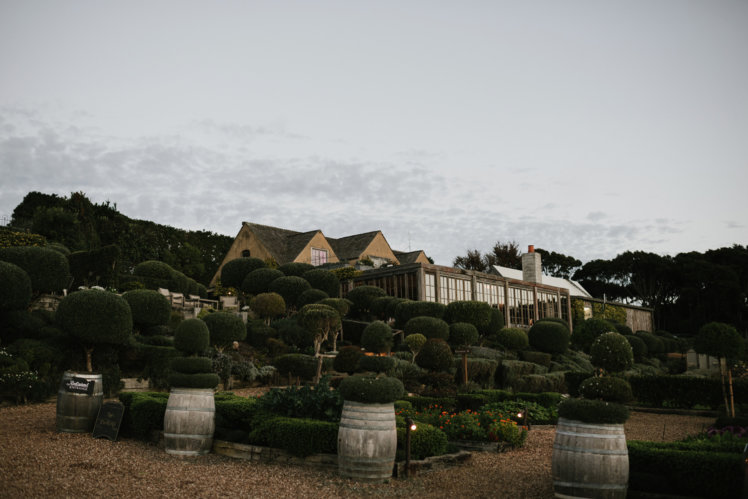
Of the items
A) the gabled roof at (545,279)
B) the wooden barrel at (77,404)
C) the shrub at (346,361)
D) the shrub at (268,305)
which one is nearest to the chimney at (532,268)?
the gabled roof at (545,279)

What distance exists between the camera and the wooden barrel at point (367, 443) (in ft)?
25.9

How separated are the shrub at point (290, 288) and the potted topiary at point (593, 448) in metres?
22.5

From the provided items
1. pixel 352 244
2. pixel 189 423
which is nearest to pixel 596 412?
pixel 189 423

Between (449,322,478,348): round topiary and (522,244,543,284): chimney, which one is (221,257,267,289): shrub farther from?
(522,244,543,284): chimney

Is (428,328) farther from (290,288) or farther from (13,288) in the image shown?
(13,288)

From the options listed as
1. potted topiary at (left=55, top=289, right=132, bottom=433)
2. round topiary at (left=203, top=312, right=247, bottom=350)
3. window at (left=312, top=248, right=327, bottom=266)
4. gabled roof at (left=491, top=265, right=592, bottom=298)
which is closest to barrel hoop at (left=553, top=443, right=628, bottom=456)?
potted topiary at (left=55, top=289, right=132, bottom=433)

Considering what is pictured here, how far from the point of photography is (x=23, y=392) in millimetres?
14109

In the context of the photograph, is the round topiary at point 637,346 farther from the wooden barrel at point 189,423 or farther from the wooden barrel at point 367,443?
the wooden barrel at point 189,423

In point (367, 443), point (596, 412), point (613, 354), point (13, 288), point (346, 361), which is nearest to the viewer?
point (596, 412)

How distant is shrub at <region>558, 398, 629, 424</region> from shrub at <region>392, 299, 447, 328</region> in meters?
18.7

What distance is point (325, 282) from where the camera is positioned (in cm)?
3020

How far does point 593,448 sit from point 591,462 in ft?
0.50

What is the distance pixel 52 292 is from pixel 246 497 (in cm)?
1784

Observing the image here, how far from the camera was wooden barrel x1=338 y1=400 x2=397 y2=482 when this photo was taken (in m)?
7.89
